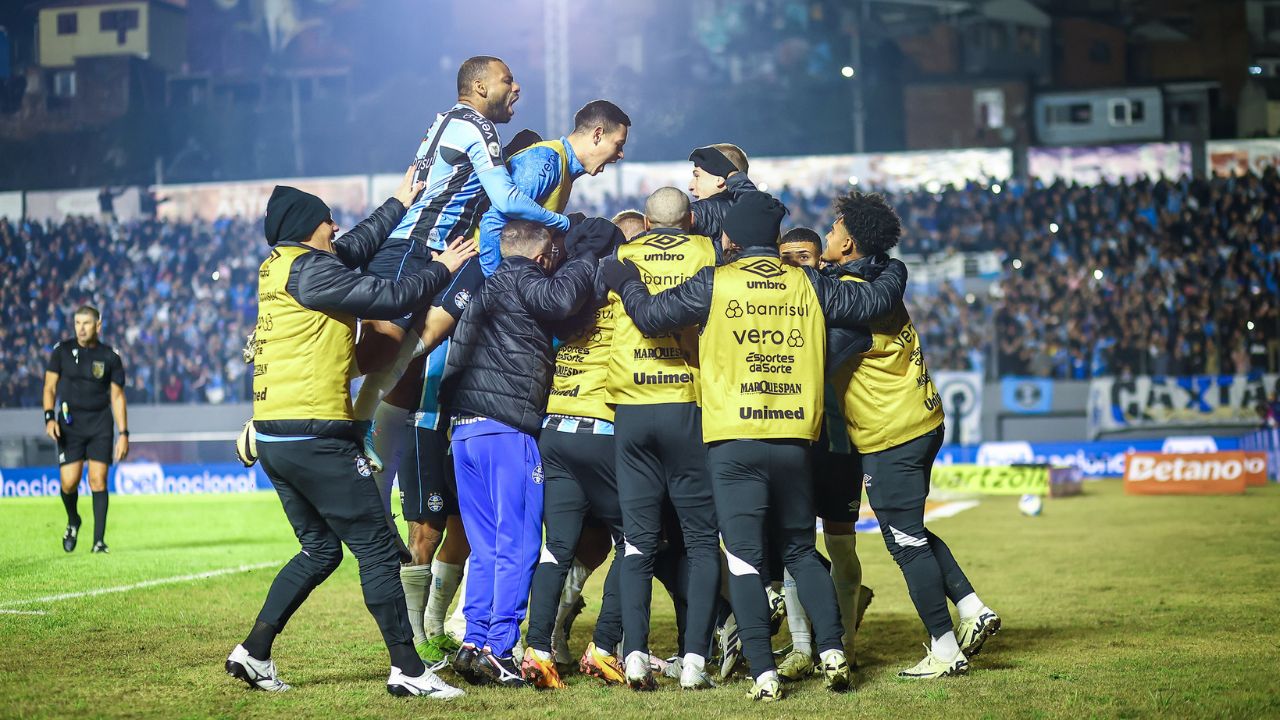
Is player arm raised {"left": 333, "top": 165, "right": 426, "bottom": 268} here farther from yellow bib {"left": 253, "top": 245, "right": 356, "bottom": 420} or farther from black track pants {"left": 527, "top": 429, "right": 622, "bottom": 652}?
black track pants {"left": 527, "top": 429, "right": 622, "bottom": 652}

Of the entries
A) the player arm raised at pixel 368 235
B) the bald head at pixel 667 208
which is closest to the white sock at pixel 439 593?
the player arm raised at pixel 368 235

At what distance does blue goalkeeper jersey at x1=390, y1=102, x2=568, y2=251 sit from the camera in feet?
25.2

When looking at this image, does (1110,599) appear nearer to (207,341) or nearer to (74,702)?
(74,702)

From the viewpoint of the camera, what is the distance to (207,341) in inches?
1244

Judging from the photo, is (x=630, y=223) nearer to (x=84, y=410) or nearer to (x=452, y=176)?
(x=452, y=176)

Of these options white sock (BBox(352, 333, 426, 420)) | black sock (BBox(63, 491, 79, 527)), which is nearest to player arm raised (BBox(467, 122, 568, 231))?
white sock (BBox(352, 333, 426, 420))

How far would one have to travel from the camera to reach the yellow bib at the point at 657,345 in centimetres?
660

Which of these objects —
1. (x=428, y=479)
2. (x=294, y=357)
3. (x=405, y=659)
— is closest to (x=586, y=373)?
(x=428, y=479)

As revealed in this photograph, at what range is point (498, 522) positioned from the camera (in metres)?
6.89

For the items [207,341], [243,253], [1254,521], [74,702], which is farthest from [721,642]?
[243,253]

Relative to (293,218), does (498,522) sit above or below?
below

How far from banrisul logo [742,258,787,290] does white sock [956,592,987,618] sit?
2210 millimetres

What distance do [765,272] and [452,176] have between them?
8.05ft

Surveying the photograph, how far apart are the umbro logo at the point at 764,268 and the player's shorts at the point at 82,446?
32.4ft
